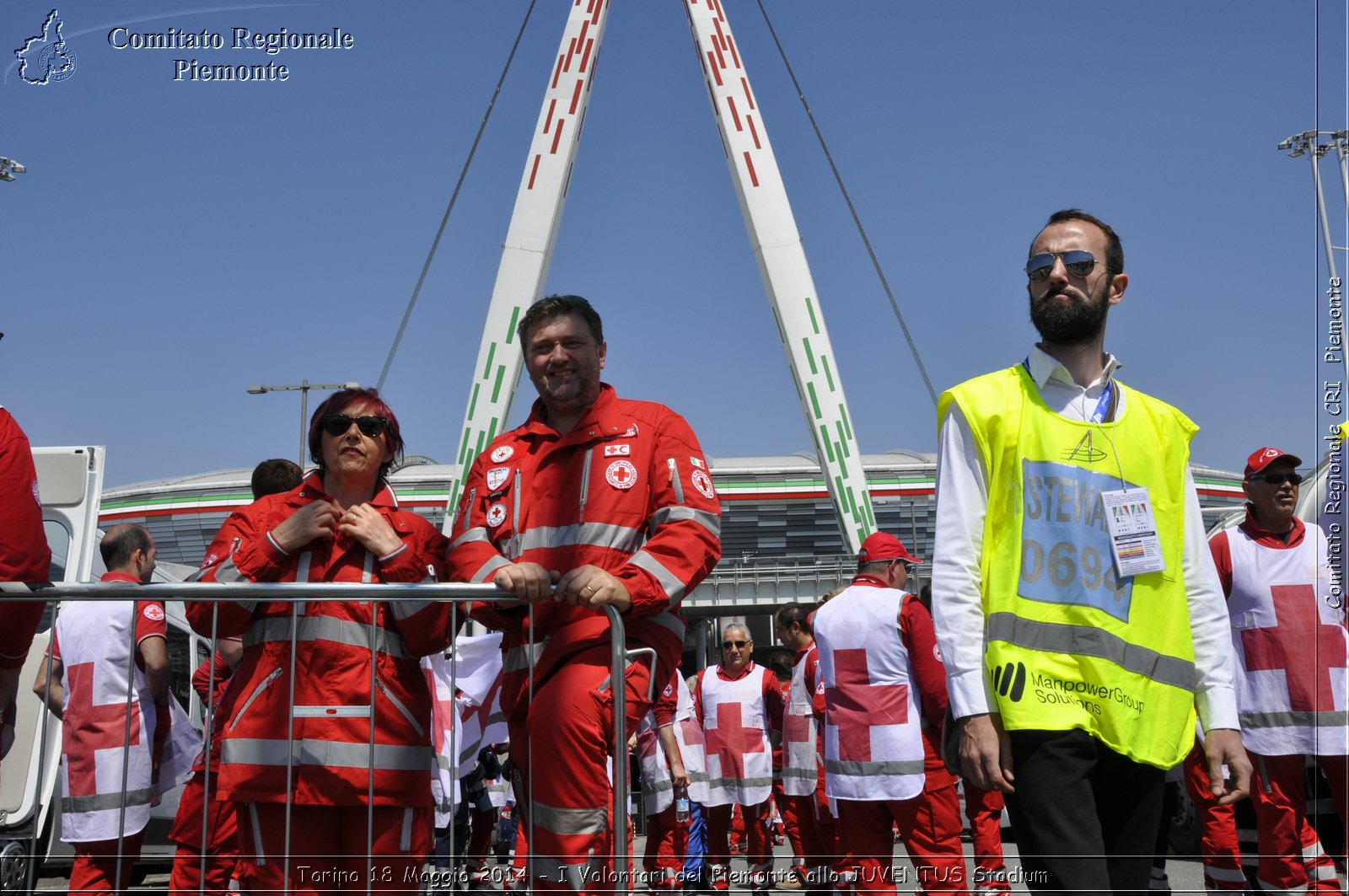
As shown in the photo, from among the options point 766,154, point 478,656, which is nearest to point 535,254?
point 766,154

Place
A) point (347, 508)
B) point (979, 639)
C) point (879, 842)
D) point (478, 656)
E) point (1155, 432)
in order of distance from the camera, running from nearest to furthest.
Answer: point (979, 639), point (1155, 432), point (347, 508), point (879, 842), point (478, 656)

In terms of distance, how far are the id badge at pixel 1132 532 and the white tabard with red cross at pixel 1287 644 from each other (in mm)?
3201

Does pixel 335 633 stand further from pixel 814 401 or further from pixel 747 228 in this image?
pixel 747 228

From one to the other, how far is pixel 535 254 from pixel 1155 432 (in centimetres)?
1667

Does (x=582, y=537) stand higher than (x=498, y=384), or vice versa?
(x=498, y=384)

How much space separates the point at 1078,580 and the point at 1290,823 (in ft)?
11.3

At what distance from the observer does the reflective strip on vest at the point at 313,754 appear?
3.35m

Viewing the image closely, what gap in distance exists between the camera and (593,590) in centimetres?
314

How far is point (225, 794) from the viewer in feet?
11.0

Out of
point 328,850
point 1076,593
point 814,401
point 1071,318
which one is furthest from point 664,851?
point 814,401

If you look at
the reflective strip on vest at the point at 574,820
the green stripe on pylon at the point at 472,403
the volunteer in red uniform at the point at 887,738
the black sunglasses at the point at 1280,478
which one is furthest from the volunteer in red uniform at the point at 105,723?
the green stripe on pylon at the point at 472,403

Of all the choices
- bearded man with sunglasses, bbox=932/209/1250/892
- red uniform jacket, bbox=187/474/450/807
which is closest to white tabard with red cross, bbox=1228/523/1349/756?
bearded man with sunglasses, bbox=932/209/1250/892

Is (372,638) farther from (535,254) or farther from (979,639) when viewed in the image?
(535,254)

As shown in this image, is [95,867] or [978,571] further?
[95,867]
